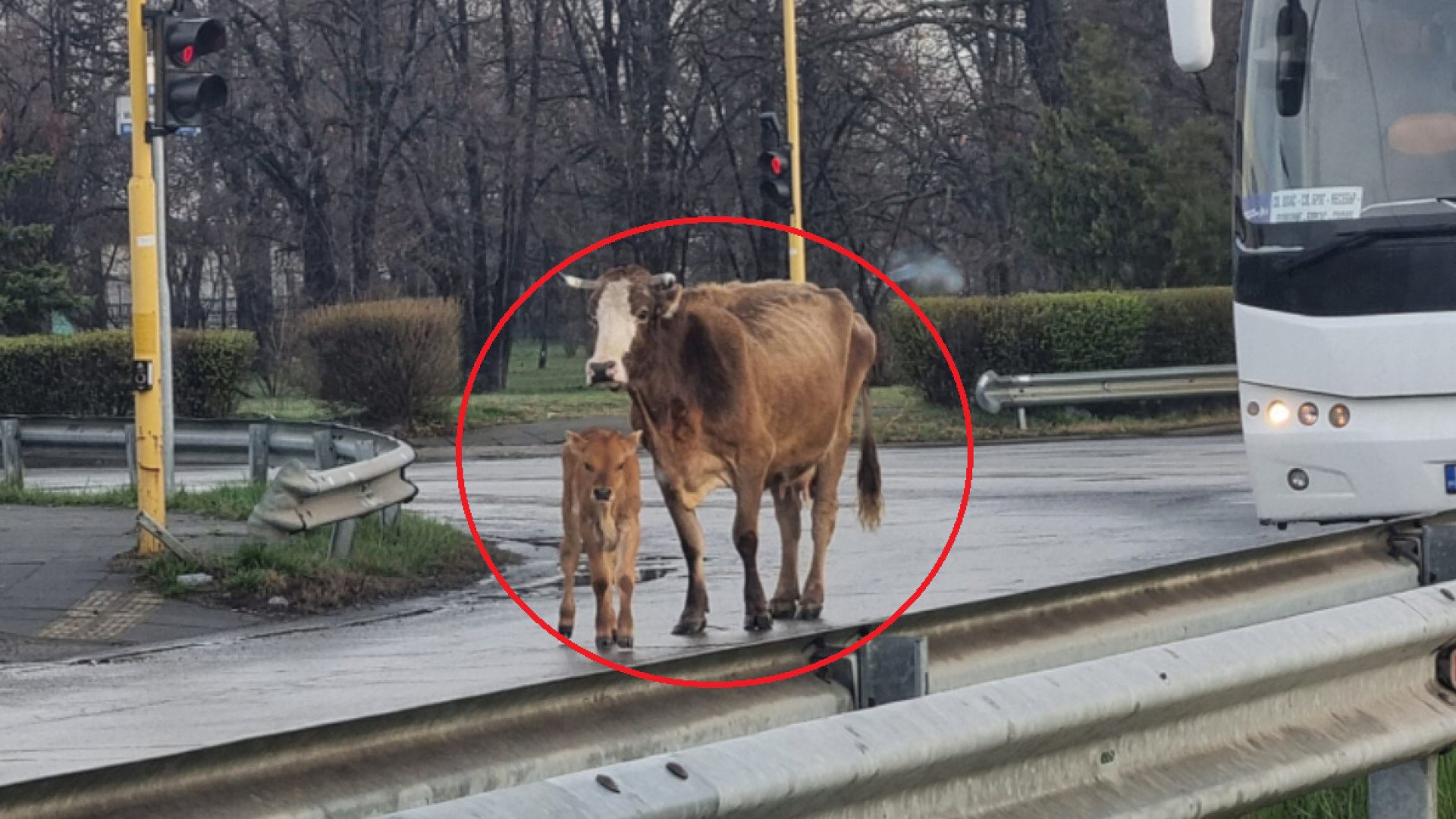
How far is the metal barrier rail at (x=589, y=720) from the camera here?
2738 mm

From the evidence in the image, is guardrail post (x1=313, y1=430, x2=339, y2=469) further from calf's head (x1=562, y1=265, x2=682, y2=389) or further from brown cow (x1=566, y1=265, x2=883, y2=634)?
calf's head (x1=562, y1=265, x2=682, y2=389)

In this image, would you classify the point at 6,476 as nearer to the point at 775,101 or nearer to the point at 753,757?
the point at 775,101

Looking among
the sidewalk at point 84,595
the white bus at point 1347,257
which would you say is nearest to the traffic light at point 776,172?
the white bus at point 1347,257

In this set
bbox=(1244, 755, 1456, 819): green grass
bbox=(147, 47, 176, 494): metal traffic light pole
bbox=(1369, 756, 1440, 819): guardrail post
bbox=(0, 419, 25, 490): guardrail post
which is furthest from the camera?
bbox=(0, 419, 25, 490): guardrail post

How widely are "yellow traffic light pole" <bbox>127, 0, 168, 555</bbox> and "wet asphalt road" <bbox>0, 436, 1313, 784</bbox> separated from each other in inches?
110

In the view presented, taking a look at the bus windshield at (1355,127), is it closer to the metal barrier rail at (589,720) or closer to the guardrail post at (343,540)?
the guardrail post at (343,540)

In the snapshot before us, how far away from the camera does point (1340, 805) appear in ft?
19.8

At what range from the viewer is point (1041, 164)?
37.3 meters

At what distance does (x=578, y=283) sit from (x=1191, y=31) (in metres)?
8.92

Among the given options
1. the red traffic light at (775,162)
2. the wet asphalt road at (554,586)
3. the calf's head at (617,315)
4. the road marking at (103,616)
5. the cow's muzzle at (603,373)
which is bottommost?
the road marking at (103,616)

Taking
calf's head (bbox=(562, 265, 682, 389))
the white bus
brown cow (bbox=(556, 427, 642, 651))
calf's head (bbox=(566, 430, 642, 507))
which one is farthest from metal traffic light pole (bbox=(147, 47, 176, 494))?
calf's head (bbox=(562, 265, 682, 389))

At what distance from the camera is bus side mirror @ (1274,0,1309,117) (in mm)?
12734

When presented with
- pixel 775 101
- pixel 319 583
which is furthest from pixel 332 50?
pixel 775 101

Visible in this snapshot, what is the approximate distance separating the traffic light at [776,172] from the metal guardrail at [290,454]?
300cm
